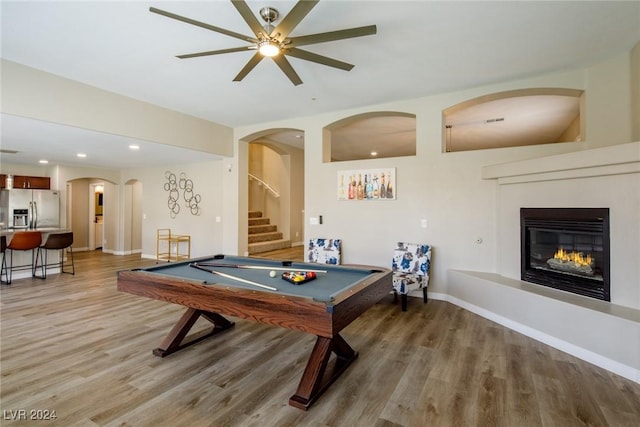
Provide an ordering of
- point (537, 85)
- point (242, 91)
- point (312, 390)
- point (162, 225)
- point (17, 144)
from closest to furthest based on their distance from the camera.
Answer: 1. point (312, 390)
2. point (537, 85)
3. point (242, 91)
4. point (17, 144)
5. point (162, 225)

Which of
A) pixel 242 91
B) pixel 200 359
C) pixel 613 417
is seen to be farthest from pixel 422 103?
pixel 200 359

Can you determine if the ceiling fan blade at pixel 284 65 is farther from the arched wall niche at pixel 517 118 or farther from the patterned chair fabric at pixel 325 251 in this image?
the patterned chair fabric at pixel 325 251

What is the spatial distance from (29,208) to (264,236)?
211 inches

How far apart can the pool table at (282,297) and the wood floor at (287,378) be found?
158 mm

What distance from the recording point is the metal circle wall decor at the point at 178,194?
7.37 meters

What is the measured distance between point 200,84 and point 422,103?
3233 mm

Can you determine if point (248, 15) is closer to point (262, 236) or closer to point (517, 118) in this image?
point (517, 118)

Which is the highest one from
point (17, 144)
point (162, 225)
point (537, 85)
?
A: point (537, 85)

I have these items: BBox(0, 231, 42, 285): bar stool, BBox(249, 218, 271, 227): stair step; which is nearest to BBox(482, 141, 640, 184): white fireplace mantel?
BBox(249, 218, 271, 227): stair step

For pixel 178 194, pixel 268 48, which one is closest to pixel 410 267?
pixel 268 48

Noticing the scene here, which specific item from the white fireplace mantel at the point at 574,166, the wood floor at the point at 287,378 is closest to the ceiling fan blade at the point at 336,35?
the white fireplace mantel at the point at 574,166

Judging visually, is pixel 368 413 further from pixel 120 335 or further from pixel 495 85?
pixel 495 85

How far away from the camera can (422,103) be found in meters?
4.64

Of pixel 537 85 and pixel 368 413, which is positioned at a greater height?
pixel 537 85
